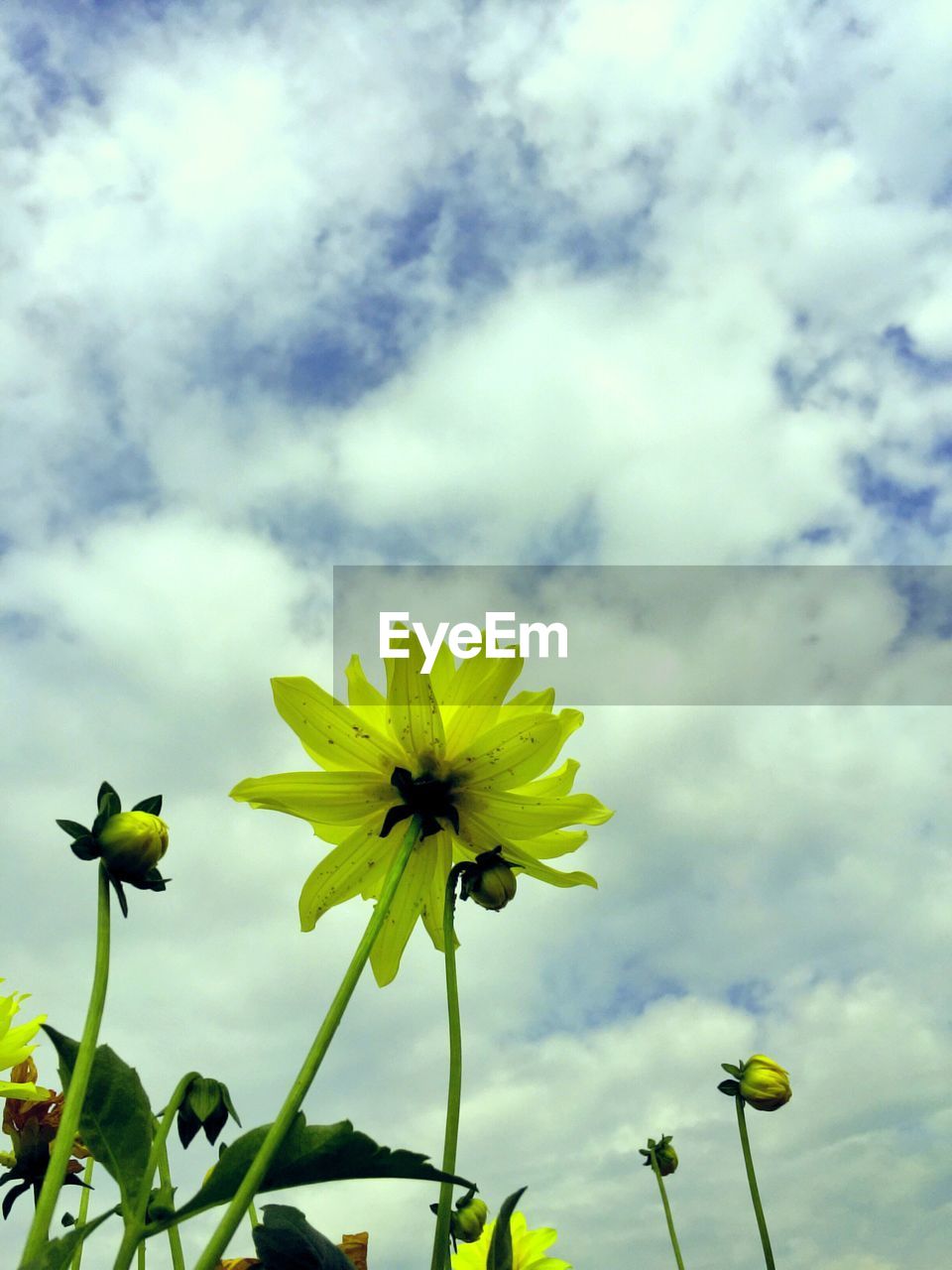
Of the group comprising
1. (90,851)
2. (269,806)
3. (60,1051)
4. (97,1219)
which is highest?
(269,806)

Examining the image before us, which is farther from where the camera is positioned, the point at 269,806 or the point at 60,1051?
the point at 269,806

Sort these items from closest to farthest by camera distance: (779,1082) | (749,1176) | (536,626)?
(536,626)
(749,1176)
(779,1082)

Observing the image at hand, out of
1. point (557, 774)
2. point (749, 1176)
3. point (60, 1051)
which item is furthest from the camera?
point (749, 1176)

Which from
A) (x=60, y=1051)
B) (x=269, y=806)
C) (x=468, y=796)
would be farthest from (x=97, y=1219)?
(x=468, y=796)

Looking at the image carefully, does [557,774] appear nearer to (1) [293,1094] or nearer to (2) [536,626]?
(2) [536,626]

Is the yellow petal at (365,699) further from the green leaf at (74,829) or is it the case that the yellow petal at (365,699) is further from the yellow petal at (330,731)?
the green leaf at (74,829)

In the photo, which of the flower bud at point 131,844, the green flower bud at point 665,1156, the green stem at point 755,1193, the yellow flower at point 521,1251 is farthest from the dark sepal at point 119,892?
the green flower bud at point 665,1156

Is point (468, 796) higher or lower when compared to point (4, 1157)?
higher

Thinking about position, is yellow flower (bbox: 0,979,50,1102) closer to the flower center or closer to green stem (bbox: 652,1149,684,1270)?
the flower center
